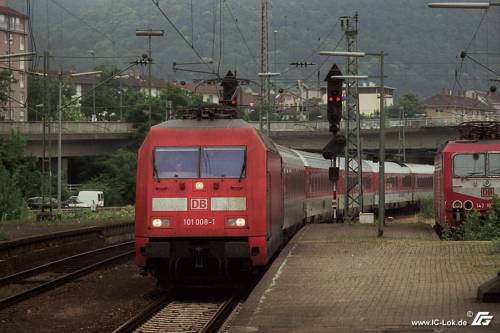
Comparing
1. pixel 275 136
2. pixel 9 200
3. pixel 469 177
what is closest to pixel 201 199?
pixel 469 177

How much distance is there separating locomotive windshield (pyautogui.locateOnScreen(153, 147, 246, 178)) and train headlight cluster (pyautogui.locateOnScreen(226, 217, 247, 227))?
803 mm

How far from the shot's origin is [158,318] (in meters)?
14.4

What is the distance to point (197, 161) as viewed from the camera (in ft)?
54.8

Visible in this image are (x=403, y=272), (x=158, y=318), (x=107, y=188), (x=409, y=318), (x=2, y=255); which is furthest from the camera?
(x=107, y=188)

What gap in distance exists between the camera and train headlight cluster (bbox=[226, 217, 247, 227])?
641 inches

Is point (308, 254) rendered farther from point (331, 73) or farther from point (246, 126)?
point (331, 73)

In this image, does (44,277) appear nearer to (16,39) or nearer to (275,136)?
(275,136)

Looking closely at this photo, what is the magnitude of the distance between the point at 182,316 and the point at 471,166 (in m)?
15.4

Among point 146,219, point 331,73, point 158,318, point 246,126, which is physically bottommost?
point 158,318

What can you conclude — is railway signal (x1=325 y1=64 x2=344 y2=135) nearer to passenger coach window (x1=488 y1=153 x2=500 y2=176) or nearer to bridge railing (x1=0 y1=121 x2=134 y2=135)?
passenger coach window (x1=488 y1=153 x2=500 y2=176)

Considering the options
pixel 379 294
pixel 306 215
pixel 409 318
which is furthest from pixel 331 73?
pixel 409 318

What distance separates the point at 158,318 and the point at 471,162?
623 inches

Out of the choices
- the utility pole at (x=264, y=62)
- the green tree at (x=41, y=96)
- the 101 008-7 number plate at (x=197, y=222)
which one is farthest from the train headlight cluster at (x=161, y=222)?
the green tree at (x=41, y=96)

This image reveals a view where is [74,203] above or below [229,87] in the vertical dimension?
below
